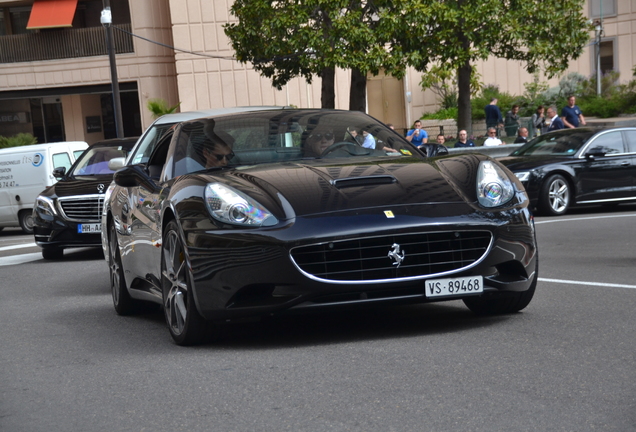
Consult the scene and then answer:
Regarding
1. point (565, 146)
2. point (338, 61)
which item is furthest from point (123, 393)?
point (338, 61)

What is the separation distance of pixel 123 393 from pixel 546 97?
1375 inches

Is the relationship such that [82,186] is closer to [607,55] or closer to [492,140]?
[492,140]

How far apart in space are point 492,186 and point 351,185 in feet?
2.72

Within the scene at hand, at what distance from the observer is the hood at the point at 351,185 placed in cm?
Result: 584

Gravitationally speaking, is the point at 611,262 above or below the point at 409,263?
below

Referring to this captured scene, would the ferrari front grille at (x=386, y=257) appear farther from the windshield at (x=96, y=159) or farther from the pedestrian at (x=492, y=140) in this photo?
the pedestrian at (x=492, y=140)

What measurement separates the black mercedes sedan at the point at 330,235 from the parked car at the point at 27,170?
14517 mm

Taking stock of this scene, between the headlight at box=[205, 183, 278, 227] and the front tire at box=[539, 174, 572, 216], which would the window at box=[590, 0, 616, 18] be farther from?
the headlight at box=[205, 183, 278, 227]

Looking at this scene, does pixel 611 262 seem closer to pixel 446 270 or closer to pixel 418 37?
pixel 446 270

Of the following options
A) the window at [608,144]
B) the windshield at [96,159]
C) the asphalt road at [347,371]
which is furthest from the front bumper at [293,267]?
the window at [608,144]

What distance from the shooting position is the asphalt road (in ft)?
14.0

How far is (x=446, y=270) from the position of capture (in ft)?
19.3

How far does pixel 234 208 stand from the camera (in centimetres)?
583

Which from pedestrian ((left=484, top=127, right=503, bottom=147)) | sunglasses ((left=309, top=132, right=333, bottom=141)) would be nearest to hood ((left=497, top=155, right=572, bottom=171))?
pedestrian ((left=484, top=127, right=503, bottom=147))
